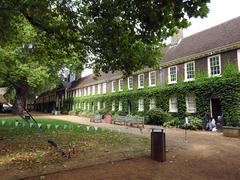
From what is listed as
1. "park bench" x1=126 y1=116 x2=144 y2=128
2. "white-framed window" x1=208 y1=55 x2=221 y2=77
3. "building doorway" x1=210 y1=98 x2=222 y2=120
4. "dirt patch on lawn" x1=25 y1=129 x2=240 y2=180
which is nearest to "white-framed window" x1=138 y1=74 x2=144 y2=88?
"park bench" x1=126 y1=116 x2=144 y2=128

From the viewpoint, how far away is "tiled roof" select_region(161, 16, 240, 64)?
23938 mm

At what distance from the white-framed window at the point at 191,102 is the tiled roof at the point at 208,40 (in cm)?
446

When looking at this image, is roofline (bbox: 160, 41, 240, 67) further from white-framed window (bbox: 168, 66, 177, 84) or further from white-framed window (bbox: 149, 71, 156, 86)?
white-framed window (bbox: 149, 71, 156, 86)

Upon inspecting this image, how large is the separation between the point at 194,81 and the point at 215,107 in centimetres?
340

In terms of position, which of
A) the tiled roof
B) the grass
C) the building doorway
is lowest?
the grass

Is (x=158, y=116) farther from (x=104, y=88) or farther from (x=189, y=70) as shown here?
(x=104, y=88)

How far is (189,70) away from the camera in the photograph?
2678 cm

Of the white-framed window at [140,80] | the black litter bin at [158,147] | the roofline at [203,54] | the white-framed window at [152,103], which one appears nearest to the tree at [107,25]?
the black litter bin at [158,147]

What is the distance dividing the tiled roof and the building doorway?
16.7ft

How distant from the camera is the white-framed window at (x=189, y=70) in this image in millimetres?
26344

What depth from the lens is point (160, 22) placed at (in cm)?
879

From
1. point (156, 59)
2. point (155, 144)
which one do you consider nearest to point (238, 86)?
point (156, 59)

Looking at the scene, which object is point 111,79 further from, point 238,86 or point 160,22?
point 160,22

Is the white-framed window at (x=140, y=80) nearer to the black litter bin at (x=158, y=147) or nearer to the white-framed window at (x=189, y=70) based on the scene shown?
the white-framed window at (x=189, y=70)
